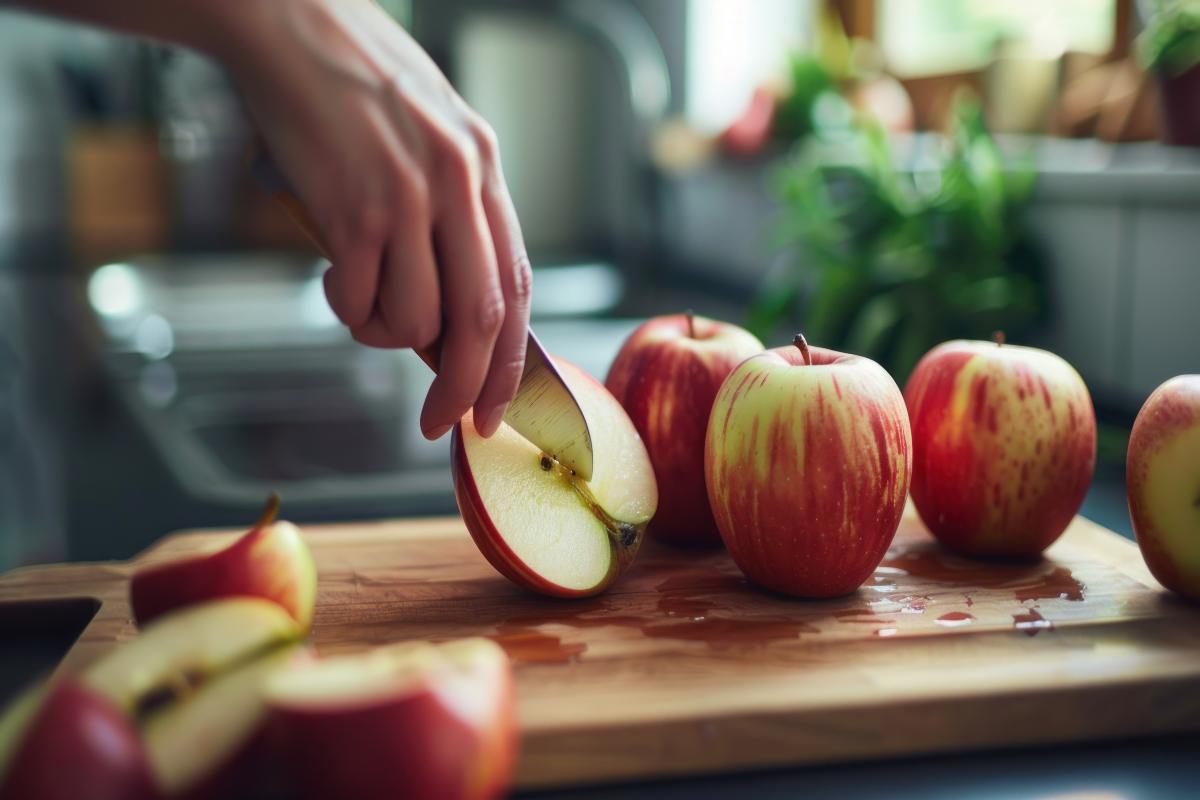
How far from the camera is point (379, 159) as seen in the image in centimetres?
64

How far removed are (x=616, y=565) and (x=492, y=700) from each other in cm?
35

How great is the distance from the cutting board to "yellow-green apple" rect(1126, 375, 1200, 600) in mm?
32

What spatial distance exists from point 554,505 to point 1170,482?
45 centimetres

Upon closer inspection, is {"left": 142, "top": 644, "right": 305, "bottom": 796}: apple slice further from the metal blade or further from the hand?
the metal blade

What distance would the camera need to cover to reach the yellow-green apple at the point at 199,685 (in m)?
0.53

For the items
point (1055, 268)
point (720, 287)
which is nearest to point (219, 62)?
point (1055, 268)

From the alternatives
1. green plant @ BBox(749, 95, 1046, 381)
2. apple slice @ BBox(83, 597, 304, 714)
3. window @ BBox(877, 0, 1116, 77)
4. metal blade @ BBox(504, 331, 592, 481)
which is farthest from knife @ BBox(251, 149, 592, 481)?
window @ BBox(877, 0, 1116, 77)

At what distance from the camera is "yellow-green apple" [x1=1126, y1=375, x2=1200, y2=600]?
820 millimetres

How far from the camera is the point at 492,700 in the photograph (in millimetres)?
521

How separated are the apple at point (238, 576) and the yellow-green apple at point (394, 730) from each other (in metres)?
0.17

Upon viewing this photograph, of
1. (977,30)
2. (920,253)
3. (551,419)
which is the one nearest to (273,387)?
(920,253)

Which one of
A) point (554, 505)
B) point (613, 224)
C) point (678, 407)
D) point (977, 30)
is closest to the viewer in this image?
point (554, 505)

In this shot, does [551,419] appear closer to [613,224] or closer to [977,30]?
[977,30]

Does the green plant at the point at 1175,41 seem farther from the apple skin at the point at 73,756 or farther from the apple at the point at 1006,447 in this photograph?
the apple skin at the point at 73,756
